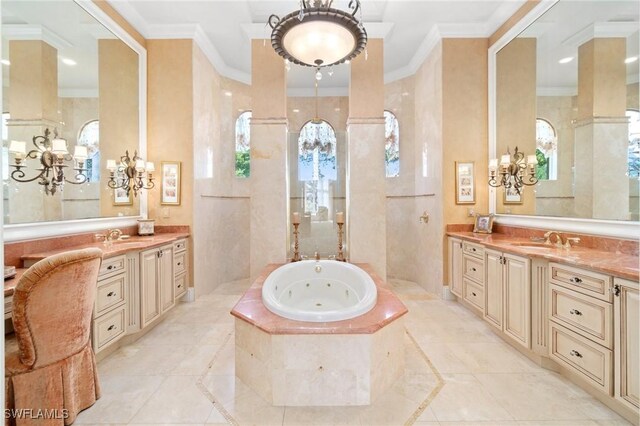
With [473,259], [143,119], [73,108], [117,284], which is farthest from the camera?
[143,119]

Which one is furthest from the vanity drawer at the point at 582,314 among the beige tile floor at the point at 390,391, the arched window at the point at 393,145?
the arched window at the point at 393,145

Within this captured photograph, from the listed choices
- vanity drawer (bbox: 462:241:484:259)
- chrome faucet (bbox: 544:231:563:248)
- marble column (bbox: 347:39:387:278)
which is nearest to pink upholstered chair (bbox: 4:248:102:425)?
marble column (bbox: 347:39:387:278)

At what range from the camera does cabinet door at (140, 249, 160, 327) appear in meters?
3.05

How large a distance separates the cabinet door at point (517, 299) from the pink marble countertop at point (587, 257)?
12cm

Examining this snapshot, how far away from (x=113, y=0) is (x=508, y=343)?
5.68 meters

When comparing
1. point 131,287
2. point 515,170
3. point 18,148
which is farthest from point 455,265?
point 18,148

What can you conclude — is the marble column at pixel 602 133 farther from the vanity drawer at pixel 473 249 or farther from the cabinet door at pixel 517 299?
the vanity drawer at pixel 473 249

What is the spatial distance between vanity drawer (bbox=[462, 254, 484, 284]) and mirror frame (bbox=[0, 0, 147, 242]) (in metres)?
4.15

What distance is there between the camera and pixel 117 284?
276cm

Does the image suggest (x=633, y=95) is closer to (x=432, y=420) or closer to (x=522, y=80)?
(x=522, y=80)

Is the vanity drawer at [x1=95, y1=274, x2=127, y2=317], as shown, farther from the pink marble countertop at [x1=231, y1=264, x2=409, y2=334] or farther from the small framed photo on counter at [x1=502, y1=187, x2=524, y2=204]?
the small framed photo on counter at [x1=502, y1=187, x2=524, y2=204]

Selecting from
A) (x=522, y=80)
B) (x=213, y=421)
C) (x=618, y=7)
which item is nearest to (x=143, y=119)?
(x=213, y=421)

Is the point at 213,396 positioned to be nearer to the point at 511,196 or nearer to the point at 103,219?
the point at 103,219

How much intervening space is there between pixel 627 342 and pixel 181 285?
421cm
